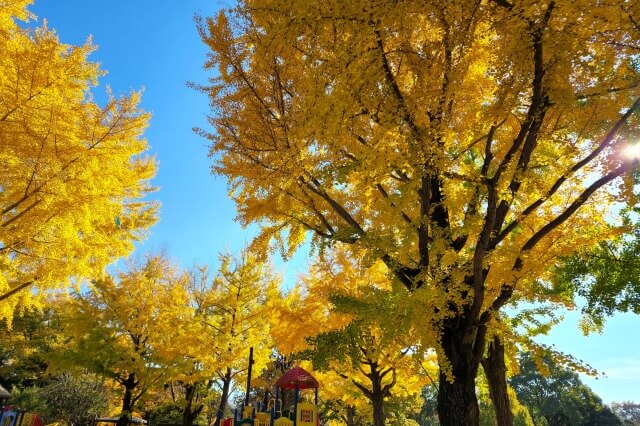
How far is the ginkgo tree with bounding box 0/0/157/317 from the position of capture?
5.63 metres

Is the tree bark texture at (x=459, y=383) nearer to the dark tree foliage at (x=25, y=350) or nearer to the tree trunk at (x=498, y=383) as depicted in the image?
the tree trunk at (x=498, y=383)

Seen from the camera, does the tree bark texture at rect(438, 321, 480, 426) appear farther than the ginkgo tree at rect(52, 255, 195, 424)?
No

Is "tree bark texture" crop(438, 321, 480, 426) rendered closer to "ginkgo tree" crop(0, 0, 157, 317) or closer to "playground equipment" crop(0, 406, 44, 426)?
"ginkgo tree" crop(0, 0, 157, 317)

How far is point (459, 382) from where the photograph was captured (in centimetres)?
485

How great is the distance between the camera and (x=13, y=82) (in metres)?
5.56

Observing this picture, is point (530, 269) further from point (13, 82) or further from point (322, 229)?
point (13, 82)

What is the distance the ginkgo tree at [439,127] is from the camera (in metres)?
3.50

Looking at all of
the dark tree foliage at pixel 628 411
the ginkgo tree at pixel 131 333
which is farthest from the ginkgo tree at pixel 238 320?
the dark tree foliage at pixel 628 411

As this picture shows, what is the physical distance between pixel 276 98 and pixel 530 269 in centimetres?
422

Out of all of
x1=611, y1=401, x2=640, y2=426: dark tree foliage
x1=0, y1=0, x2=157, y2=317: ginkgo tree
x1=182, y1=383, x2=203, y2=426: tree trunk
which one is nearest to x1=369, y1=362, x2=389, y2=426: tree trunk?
x1=0, y1=0, x2=157, y2=317: ginkgo tree

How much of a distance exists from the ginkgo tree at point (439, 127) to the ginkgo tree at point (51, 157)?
6.74 ft

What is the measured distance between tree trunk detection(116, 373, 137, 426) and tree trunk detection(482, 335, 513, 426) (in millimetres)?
11344

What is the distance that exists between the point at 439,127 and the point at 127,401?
14.0 meters

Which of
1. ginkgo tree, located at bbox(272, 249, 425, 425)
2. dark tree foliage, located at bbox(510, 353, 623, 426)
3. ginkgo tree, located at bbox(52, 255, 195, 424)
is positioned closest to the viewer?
ginkgo tree, located at bbox(272, 249, 425, 425)
